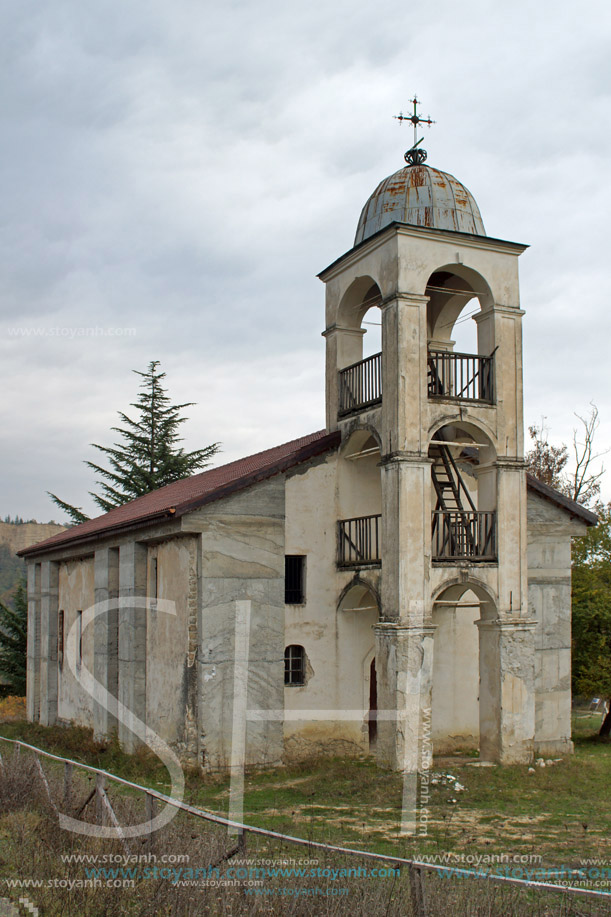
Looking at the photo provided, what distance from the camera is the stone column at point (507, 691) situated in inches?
671

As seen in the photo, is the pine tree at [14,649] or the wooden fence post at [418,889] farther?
the pine tree at [14,649]

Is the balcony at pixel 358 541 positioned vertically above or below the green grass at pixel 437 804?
above

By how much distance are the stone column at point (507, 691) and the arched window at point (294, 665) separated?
11.9ft

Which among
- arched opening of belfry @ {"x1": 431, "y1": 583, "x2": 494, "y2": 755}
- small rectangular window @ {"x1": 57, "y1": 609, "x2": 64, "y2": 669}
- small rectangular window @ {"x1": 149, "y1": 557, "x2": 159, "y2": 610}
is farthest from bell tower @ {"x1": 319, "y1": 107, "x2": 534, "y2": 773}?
small rectangular window @ {"x1": 57, "y1": 609, "x2": 64, "y2": 669}

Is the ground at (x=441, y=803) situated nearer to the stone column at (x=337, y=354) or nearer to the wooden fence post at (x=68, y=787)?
the wooden fence post at (x=68, y=787)

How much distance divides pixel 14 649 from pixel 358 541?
2232cm

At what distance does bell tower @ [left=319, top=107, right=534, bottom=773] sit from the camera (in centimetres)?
1661

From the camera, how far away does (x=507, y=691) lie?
17234mm

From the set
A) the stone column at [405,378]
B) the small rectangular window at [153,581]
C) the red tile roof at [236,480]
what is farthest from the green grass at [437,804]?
the stone column at [405,378]

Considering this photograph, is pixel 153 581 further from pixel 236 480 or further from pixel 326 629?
pixel 326 629

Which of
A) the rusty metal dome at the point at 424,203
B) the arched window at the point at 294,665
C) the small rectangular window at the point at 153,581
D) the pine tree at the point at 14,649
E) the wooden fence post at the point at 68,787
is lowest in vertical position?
the pine tree at the point at 14,649

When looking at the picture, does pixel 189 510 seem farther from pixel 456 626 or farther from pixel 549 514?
pixel 549 514

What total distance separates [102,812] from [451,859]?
4107mm

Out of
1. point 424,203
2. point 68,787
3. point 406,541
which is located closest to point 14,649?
point 406,541
